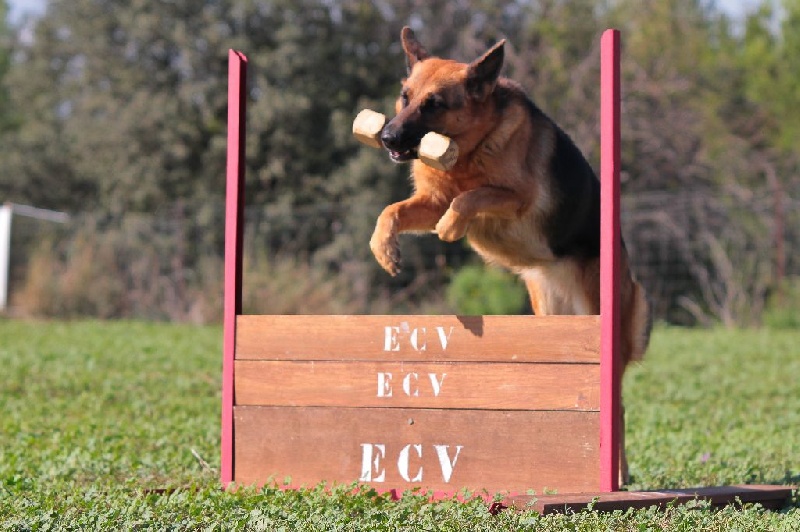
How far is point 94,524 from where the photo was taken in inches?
129

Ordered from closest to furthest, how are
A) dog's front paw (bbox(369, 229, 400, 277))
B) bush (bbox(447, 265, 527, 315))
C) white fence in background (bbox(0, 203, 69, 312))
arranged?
dog's front paw (bbox(369, 229, 400, 277)) < bush (bbox(447, 265, 527, 315)) < white fence in background (bbox(0, 203, 69, 312))

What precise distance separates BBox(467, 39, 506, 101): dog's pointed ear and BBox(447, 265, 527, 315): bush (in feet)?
34.3

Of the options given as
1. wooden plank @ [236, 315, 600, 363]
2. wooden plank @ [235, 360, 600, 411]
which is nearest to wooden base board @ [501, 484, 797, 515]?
wooden plank @ [235, 360, 600, 411]

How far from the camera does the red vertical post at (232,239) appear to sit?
4.09 meters

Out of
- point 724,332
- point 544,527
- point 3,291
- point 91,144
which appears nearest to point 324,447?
point 544,527

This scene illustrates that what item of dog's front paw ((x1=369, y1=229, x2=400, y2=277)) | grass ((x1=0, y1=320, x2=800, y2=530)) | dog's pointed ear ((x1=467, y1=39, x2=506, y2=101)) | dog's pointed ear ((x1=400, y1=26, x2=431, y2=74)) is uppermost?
dog's pointed ear ((x1=400, y1=26, x2=431, y2=74))

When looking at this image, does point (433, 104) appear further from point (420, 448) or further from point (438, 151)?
point (420, 448)

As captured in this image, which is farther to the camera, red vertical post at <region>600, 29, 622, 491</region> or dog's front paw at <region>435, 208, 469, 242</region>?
dog's front paw at <region>435, 208, 469, 242</region>

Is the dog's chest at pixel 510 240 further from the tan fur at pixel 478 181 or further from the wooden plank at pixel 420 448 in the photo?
the wooden plank at pixel 420 448

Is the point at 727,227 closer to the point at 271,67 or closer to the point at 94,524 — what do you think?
the point at 271,67

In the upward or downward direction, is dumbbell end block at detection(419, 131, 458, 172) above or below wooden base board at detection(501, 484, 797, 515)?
above

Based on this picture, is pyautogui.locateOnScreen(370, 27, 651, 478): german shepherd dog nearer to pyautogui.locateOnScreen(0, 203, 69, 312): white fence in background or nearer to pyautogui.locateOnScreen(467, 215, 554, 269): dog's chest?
pyautogui.locateOnScreen(467, 215, 554, 269): dog's chest

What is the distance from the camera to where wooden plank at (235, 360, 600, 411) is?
145 inches

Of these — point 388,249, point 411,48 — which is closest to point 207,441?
point 388,249
